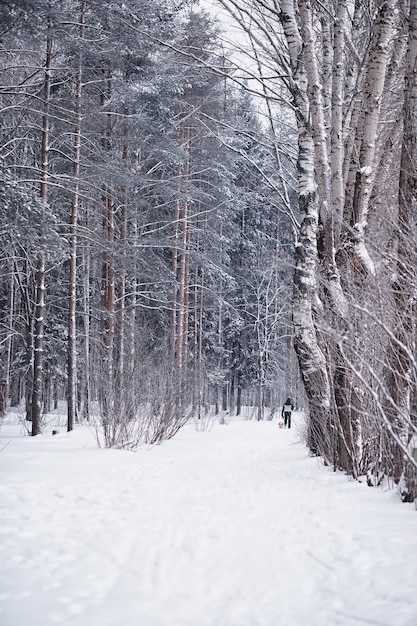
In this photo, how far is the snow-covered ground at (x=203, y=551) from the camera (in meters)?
2.46

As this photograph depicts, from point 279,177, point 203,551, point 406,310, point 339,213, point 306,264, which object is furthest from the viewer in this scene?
point 279,177

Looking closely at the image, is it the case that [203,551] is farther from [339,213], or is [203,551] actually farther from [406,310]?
[339,213]

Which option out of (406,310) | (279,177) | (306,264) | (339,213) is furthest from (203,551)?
(279,177)

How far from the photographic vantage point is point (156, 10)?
12.7 metres

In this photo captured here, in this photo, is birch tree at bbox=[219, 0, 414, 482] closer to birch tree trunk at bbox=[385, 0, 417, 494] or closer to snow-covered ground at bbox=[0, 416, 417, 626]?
birch tree trunk at bbox=[385, 0, 417, 494]

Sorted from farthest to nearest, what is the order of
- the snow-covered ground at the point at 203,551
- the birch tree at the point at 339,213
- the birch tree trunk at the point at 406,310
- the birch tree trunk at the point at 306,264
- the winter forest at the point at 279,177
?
the birch tree trunk at the point at 306,264
the birch tree at the point at 339,213
the winter forest at the point at 279,177
the birch tree trunk at the point at 406,310
the snow-covered ground at the point at 203,551

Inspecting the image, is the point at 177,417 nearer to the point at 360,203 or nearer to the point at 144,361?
the point at 144,361

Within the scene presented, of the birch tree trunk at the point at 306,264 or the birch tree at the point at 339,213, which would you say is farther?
the birch tree trunk at the point at 306,264

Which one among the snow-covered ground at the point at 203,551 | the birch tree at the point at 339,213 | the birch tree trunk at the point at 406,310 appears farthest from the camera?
the birch tree at the point at 339,213

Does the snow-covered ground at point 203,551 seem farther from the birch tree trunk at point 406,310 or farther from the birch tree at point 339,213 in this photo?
the birch tree at point 339,213

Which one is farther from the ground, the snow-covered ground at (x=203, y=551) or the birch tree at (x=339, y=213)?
the birch tree at (x=339, y=213)

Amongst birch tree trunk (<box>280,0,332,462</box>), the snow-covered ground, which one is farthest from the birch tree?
the snow-covered ground

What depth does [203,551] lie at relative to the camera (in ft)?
10.9

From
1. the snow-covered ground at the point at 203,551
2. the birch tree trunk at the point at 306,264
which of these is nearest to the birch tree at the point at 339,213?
the birch tree trunk at the point at 306,264
